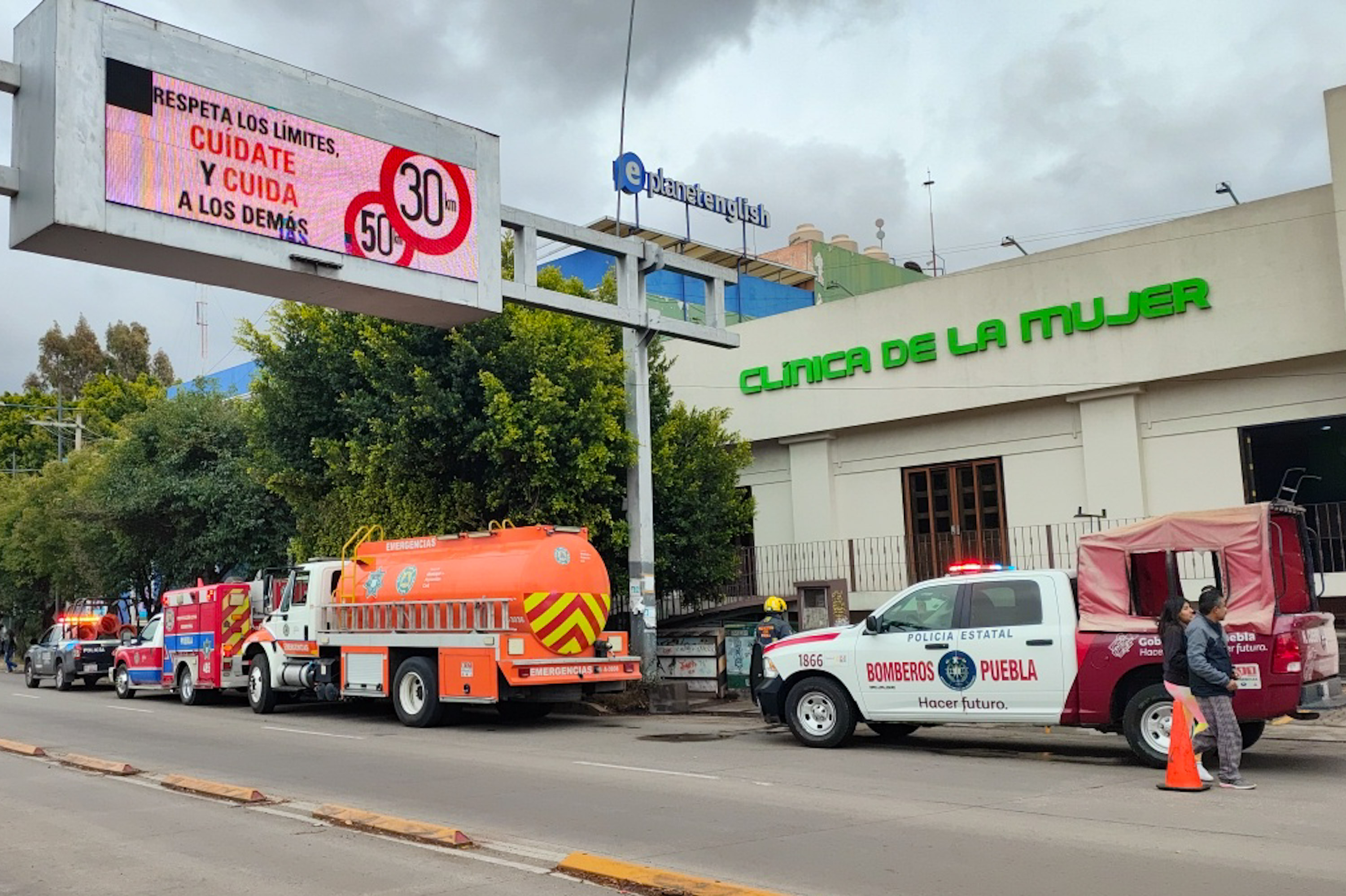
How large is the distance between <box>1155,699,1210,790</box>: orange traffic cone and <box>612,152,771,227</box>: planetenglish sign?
1900 centimetres

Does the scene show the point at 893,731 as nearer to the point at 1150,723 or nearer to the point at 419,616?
the point at 1150,723

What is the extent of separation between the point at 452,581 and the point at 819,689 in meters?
6.23

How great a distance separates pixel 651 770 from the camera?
1215cm

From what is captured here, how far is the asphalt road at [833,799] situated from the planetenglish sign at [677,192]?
46.4 feet

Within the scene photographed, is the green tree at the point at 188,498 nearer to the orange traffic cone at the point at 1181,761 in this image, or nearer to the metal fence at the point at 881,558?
the metal fence at the point at 881,558

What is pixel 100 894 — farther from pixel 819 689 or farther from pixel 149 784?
pixel 819 689

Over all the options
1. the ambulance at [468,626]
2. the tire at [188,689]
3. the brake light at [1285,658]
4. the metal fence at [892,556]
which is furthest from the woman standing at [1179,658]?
the tire at [188,689]

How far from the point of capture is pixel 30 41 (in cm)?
1180

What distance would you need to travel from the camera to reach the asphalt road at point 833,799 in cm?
730

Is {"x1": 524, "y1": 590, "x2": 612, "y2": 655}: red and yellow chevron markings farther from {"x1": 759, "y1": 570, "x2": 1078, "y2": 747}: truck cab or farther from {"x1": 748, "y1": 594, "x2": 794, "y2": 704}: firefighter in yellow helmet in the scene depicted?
{"x1": 759, "y1": 570, "x2": 1078, "y2": 747}: truck cab

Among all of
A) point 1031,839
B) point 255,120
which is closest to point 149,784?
point 255,120

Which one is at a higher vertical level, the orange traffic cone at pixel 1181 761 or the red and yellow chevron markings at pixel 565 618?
the red and yellow chevron markings at pixel 565 618

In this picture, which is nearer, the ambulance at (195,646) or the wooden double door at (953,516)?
the wooden double door at (953,516)

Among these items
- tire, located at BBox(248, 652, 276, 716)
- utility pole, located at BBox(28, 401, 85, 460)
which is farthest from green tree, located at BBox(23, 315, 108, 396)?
tire, located at BBox(248, 652, 276, 716)
